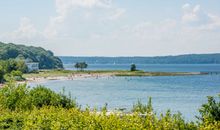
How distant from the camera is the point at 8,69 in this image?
563 feet

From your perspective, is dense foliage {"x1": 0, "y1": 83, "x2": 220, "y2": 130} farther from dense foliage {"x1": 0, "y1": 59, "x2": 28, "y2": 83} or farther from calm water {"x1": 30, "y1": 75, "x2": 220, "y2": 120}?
dense foliage {"x1": 0, "y1": 59, "x2": 28, "y2": 83}

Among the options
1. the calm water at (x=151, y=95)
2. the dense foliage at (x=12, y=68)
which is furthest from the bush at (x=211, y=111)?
the dense foliage at (x=12, y=68)

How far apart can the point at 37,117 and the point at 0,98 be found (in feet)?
42.4

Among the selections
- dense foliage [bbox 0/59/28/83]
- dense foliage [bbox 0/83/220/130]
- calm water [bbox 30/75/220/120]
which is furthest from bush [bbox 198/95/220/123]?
dense foliage [bbox 0/59/28/83]

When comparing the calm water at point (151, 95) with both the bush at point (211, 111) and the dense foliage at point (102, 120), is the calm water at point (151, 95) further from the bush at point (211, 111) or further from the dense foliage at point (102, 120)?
the dense foliage at point (102, 120)

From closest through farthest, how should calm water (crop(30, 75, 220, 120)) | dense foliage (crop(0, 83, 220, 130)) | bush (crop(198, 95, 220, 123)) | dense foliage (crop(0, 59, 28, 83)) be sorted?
1. dense foliage (crop(0, 83, 220, 130))
2. bush (crop(198, 95, 220, 123))
3. calm water (crop(30, 75, 220, 120))
4. dense foliage (crop(0, 59, 28, 83))

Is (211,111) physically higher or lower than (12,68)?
higher

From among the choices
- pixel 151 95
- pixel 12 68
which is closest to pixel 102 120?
pixel 151 95

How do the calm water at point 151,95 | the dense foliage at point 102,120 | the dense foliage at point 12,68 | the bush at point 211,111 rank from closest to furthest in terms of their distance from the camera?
the dense foliage at point 102,120 < the bush at point 211,111 < the calm water at point 151,95 < the dense foliage at point 12,68

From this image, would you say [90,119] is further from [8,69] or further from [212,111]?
[8,69]

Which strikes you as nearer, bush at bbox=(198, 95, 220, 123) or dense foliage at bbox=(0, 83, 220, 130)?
dense foliage at bbox=(0, 83, 220, 130)

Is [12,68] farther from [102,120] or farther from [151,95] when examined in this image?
[102,120]

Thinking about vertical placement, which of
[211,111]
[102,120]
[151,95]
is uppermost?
[211,111]

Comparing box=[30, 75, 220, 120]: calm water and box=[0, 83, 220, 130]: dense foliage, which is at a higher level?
box=[0, 83, 220, 130]: dense foliage
